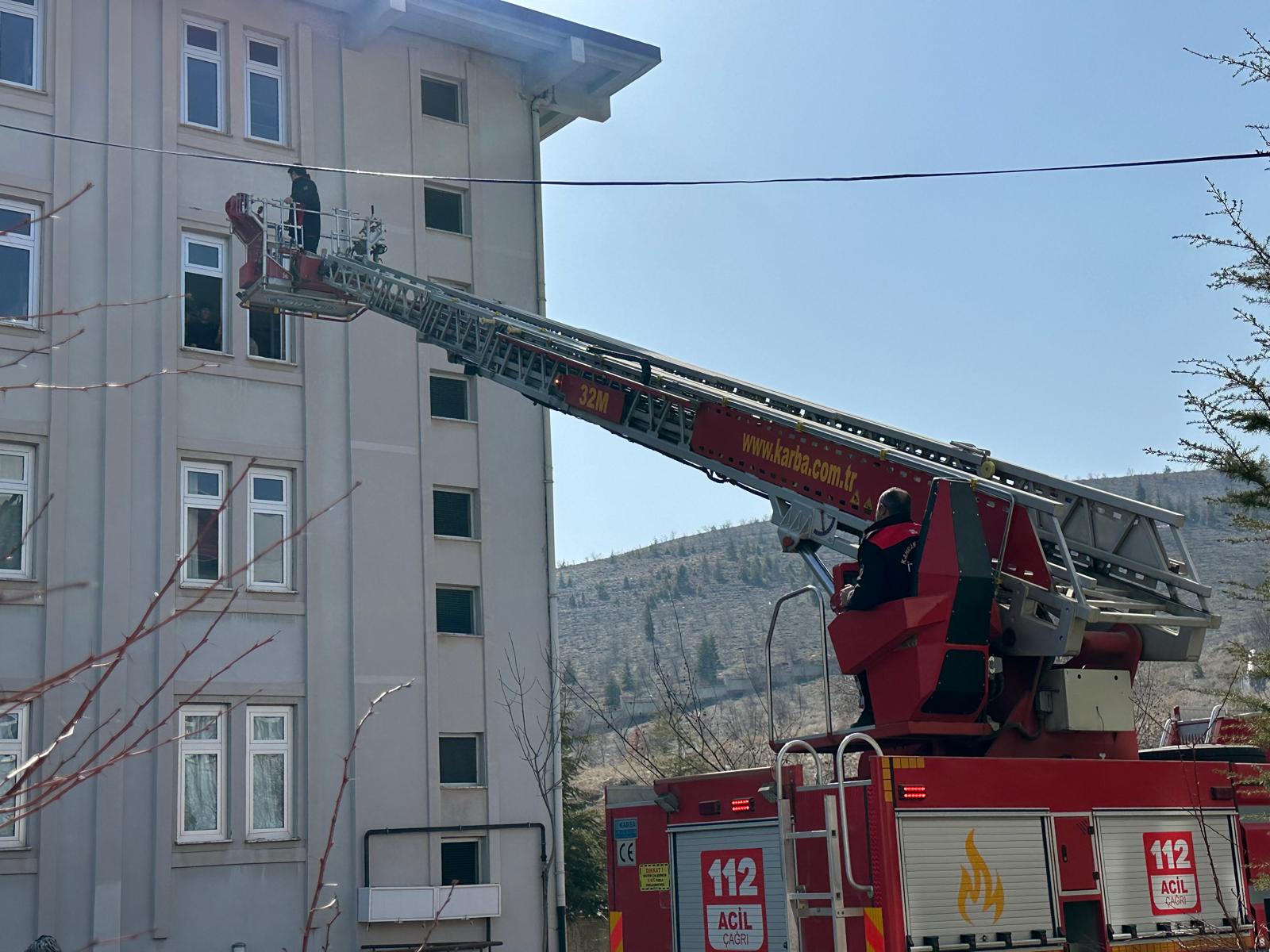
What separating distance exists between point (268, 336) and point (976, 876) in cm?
1520

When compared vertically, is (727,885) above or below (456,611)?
below

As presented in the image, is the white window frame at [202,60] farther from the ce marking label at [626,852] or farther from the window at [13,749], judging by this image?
the ce marking label at [626,852]

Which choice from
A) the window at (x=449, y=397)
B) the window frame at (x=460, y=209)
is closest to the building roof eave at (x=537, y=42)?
the window frame at (x=460, y=209)

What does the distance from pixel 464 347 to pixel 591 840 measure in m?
21.6

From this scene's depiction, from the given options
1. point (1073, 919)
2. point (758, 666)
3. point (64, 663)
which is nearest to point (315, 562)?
point (64, 663)

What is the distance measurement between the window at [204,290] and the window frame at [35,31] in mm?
2762

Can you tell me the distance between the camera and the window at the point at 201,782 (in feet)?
61.5

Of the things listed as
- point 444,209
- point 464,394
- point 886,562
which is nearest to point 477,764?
point 464,394

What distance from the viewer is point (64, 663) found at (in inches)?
704

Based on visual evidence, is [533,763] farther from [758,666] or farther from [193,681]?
[758,666]

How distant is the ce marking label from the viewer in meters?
9.65

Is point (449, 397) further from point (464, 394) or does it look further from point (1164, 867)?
point (1164, 867)

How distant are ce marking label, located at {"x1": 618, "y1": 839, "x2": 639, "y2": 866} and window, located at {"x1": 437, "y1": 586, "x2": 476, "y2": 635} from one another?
40.1 ft

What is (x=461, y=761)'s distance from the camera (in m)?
21.5
